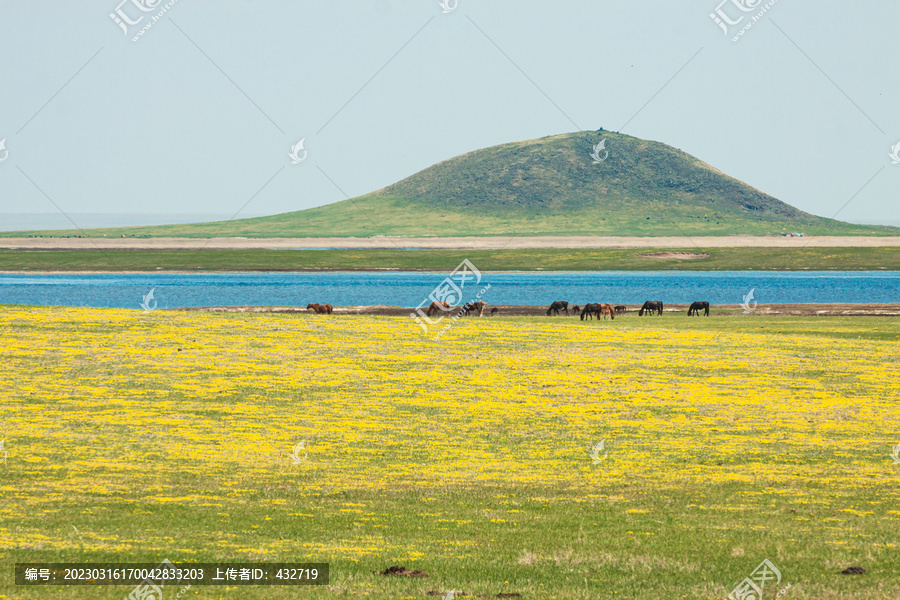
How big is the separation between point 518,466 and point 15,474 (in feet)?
42.6

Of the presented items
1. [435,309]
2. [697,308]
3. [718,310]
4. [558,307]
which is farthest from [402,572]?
[718,310]

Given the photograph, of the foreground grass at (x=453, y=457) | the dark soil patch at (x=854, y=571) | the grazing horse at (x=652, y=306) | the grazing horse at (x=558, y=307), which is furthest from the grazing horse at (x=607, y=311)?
the dark soil patch at (x=854, y=571)

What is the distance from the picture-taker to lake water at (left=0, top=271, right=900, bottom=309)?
103 metres

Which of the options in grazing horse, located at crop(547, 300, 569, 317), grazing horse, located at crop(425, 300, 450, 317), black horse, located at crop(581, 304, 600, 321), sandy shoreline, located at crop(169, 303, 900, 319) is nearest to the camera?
black horse, located at crop(581, 304, 600, 321)

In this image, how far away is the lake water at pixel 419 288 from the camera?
337 feet

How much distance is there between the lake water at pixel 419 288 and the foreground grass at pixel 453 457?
5288 cm

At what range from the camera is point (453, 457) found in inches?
995

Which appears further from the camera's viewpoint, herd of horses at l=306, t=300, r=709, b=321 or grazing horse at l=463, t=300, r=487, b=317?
grazing horse at l=463, t=300, r=487, b=317

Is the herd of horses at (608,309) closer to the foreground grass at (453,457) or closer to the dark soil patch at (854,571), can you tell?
the foreground grass at (453,457)

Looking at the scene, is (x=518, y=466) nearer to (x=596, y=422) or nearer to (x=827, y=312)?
(x=596, y=422)

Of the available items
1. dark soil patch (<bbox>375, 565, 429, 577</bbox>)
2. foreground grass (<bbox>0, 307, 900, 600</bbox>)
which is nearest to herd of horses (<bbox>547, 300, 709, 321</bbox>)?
foreground grass (<bbox>0, 307, 900, 600</bbox>)
